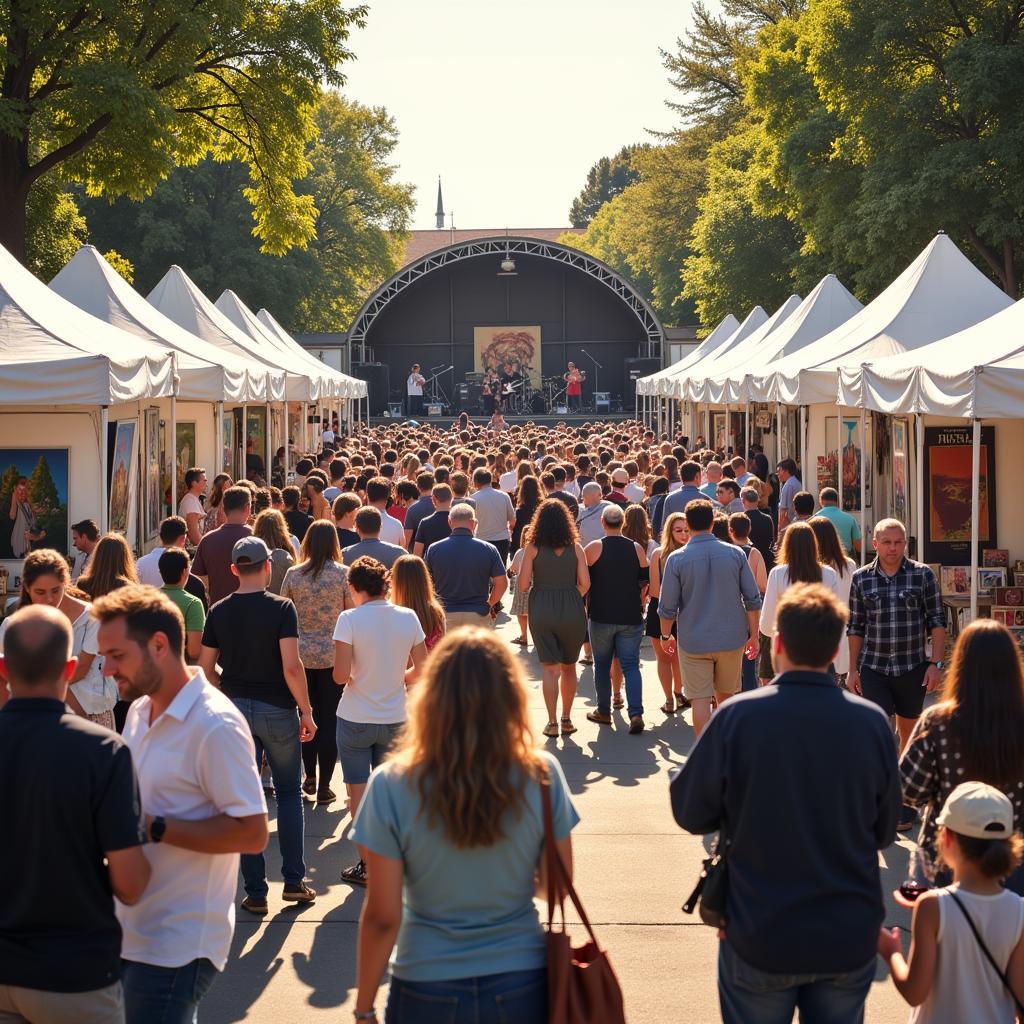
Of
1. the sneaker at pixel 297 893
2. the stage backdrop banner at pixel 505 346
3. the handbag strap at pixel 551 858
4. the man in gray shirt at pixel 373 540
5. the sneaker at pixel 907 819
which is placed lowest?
the sneaker at pixel 297 893

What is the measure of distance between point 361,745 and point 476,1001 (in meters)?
3.89

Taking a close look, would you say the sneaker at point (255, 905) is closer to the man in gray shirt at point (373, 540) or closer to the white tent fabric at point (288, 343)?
the man in gray shirt at point (373, 540)

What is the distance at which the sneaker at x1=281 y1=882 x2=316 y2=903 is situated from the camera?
6633 mm

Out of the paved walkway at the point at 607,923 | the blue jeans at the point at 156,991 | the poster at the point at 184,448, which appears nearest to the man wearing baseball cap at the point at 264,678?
the paved walkway at the point at 607,923

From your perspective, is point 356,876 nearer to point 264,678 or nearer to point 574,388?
point 264,678

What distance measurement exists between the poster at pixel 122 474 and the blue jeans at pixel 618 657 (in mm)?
4589

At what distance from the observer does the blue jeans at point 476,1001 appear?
10.3 ft

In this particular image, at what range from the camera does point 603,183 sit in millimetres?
129375

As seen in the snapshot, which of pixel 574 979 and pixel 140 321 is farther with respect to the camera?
pixel 140 321

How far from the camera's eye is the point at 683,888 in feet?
22.4

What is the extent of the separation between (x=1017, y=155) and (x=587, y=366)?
2672 cm

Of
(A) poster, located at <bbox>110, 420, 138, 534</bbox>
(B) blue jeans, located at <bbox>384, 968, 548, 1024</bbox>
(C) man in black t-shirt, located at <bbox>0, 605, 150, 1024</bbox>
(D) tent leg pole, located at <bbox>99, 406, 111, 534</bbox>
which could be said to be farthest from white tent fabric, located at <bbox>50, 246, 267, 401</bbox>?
(B) blue jeans, located at <bbox>384, 968, 548, 1024</bbox>

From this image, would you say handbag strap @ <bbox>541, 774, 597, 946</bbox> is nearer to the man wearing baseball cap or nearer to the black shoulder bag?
the black shoulder bag

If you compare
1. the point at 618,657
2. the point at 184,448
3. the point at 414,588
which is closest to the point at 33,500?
the point at 618,657
